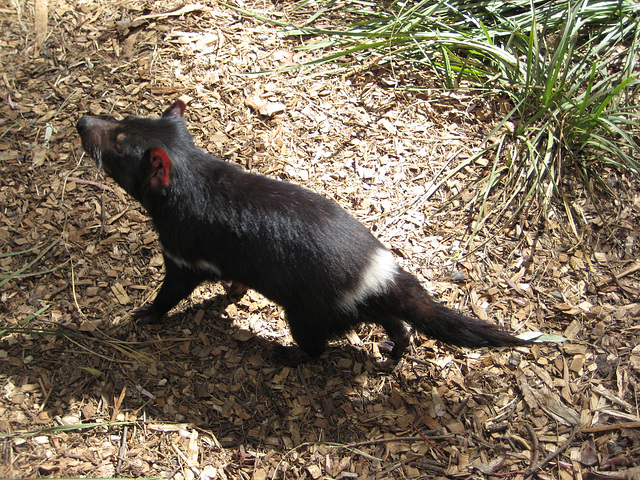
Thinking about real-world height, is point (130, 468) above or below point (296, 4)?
below

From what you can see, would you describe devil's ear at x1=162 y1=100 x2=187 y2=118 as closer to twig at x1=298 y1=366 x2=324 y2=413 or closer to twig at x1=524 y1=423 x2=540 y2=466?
twig at x1=298 y1=366 x2=324 y2=413

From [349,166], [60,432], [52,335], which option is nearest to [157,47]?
[349,166]

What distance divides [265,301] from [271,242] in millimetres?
882

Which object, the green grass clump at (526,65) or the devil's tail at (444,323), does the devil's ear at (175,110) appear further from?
the devil's tail at (444,323)

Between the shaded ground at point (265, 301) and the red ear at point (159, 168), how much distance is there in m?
0.88

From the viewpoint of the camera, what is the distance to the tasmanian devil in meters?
2.58

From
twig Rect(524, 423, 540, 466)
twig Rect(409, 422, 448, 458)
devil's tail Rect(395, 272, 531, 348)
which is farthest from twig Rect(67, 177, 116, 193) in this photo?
twig Rect(524, 423, 540, 466)

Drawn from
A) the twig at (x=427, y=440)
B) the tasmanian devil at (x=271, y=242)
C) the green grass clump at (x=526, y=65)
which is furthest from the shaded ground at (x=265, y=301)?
the tasmanian devil at (x=271, y=242)

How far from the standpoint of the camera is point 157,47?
4168mm

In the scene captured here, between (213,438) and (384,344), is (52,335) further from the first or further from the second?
(384,344)

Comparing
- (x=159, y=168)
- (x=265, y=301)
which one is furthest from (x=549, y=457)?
(x=159, y=168)

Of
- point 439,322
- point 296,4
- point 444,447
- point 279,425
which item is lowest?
point 279,425

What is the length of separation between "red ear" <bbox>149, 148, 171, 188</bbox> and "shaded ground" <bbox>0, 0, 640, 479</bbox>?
0.88 m

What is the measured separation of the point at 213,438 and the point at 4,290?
5.60 feet
